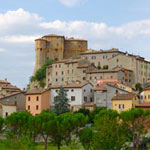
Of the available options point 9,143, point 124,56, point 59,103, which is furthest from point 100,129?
point 124,56

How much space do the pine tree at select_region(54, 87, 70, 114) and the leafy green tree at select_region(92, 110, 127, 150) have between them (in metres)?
24.2

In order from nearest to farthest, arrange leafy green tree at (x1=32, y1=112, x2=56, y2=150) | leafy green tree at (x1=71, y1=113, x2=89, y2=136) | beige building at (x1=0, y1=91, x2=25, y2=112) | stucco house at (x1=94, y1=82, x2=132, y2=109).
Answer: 1. leafy green tree at (x1=71, y1=113, x2=89, y2=136)
2. leafy green tree at (x1=32, y1=112, x2=56, y2=150)
3. stucco house at (x1=94, y1=82, x2=132, y2=109)
4. beige building at (x1=0, y1=91, x2=25, y2=112)

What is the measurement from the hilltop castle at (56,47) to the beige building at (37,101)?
112ft

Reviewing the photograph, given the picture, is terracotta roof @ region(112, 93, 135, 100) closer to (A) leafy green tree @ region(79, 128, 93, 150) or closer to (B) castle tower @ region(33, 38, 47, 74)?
(A) leafy green tree @ region(79, 128, 93, 150)

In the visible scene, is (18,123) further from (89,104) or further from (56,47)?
(56,47)

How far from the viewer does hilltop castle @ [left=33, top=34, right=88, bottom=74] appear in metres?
110

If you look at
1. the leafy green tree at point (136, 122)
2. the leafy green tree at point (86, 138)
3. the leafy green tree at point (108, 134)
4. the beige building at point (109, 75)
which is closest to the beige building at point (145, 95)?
the beige building at point (109, 75)

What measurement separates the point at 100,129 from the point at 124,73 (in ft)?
132

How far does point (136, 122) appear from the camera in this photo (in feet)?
153

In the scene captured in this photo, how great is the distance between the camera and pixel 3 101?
75.7 metres

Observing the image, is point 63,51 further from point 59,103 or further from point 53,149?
point 53,149

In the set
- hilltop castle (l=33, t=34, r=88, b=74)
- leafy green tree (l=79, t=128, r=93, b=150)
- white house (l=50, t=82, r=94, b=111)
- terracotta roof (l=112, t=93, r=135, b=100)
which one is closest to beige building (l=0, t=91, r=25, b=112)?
white house (l=50, t=82, r=94, b=111)

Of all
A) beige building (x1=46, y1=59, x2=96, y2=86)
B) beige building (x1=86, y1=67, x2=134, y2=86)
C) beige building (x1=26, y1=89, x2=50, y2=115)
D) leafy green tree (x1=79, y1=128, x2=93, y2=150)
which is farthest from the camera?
beige building (x1=46, y1=59, x2=96, y2=86)

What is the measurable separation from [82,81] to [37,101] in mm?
12931
